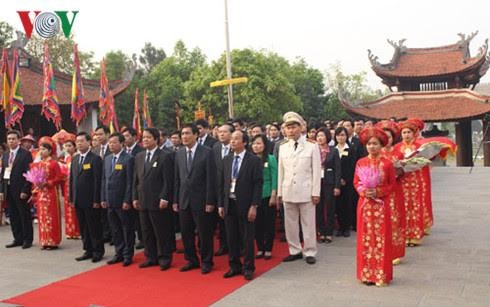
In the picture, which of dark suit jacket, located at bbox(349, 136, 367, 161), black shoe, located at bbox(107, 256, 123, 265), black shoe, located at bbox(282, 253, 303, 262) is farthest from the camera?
dark suit jacket, located at bbox(349, 136, 367, 161)

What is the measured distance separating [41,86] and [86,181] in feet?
42.4

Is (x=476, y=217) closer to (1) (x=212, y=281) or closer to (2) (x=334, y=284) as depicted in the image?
(2) (x=334, y=284)

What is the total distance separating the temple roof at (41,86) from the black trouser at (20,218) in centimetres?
1035

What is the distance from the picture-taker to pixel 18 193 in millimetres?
7121

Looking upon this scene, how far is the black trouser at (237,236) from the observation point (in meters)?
5.11

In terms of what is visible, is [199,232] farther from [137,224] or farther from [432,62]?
[432,62]

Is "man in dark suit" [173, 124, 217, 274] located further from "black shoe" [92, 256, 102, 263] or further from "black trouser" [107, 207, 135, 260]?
"black shoe" [92, 256, 102, 263]

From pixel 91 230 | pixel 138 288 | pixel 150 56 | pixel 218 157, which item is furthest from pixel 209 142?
pixel 150 56

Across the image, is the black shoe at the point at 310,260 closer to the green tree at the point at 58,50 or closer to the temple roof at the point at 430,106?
the temple roof at the point at 430,106

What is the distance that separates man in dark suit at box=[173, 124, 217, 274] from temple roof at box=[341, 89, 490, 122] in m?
18.2

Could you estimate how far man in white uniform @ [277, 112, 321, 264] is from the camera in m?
5.51

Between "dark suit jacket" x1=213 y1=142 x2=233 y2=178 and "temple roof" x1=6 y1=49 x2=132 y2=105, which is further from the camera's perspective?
"temple roof" x1=6 y1=49 x2=132 y2=105

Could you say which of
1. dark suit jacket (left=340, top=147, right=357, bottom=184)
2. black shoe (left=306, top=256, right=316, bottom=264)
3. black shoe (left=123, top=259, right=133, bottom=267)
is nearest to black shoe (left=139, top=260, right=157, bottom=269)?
black shoe (left=123, top=259, right=133, bottom=267)

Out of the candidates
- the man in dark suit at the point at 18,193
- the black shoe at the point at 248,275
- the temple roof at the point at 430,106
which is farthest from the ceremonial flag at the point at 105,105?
the temple roof at the point at 430,106
